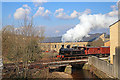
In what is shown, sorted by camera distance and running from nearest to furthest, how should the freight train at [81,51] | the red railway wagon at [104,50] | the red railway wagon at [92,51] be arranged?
the freight train at [81,51] → the red railway wagon at [92,51] → the red railway wagon at [104,50]

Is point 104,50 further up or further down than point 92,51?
further up

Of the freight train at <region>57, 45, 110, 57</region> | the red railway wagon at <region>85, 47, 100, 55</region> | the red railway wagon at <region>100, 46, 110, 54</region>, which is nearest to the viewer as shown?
the freight train at <region>57, 45, 110, 57</region>

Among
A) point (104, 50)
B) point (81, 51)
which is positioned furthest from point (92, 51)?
point (104, 50)

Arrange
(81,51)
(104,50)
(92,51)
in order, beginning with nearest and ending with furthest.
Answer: (81,51), (92,51), (104,50)

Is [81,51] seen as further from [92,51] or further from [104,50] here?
[104,50]

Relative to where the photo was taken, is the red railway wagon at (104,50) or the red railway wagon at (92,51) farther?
the red railway wagon at (104,50)

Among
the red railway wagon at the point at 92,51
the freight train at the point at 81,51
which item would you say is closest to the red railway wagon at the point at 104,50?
the freight train at the point at 81,51

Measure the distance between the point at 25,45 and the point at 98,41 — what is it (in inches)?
1242

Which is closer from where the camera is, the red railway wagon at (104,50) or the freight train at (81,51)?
the freight train at (81,51)

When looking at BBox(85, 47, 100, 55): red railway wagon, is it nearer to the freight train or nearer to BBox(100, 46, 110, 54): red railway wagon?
the freight train

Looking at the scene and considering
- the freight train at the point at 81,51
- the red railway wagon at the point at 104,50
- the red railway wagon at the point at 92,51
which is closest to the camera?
the freight train at the point at 81,51

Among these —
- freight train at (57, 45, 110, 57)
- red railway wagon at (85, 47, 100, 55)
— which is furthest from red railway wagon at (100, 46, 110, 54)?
red railway wagon at (85, 47, 100, 55)

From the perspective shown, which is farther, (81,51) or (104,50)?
(104,50)

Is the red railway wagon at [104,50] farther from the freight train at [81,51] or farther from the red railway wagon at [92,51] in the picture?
the red railway wagon at [92,51]
